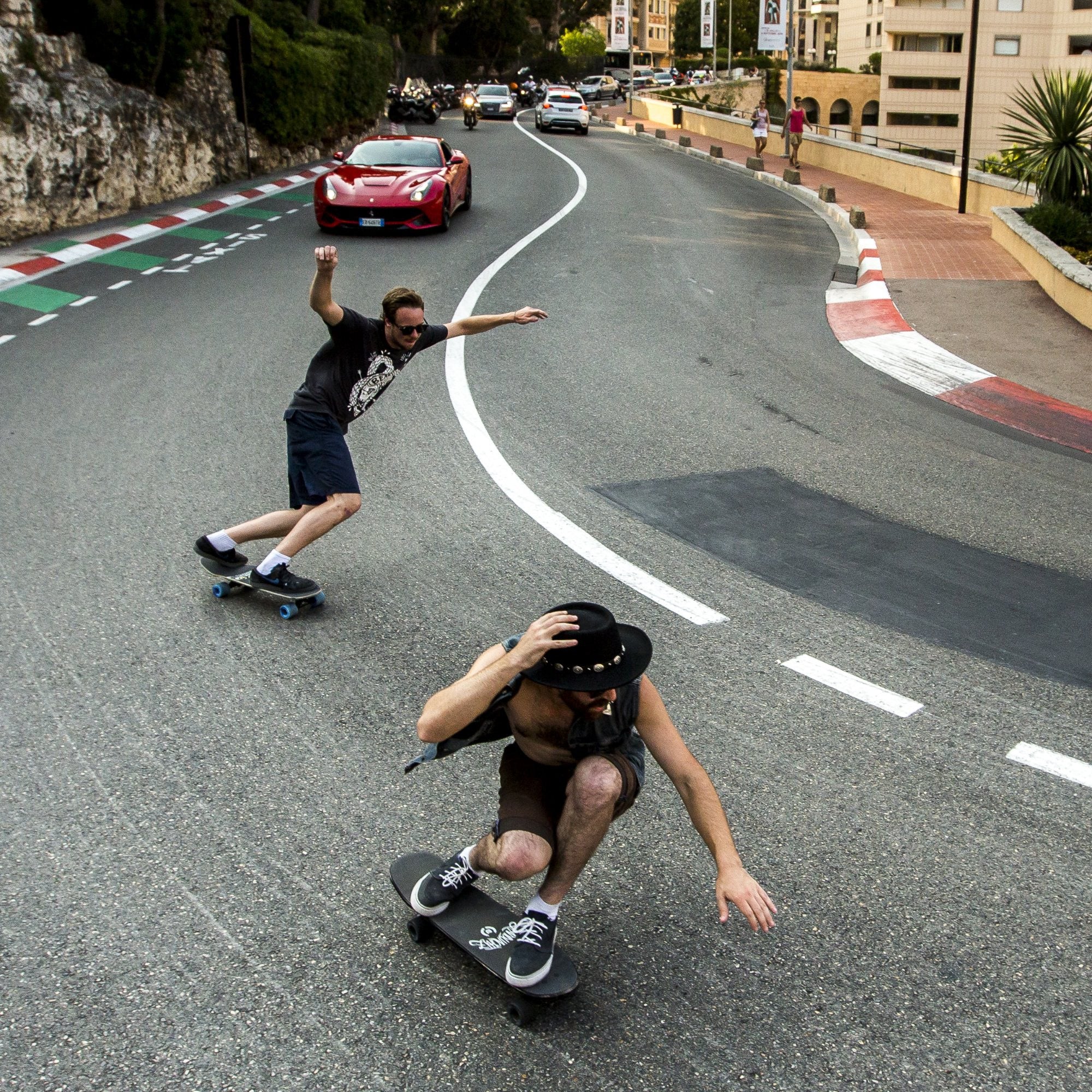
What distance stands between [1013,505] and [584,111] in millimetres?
43133

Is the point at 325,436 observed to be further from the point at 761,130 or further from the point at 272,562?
the point at 761,130

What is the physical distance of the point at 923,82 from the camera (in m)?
87.0

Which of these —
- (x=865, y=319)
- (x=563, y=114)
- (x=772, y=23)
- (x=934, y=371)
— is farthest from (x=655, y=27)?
(x=934, y=371)

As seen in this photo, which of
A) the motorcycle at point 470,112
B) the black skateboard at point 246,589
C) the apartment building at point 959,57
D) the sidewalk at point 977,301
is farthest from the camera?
the apartment building at point 959,57

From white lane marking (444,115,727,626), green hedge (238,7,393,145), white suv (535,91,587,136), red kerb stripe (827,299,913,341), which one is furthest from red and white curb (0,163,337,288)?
white suv (535,91,587,136)

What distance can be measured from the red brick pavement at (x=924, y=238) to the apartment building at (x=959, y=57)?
5943cm

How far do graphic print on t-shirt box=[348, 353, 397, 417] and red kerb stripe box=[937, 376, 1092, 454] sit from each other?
19.0 ft

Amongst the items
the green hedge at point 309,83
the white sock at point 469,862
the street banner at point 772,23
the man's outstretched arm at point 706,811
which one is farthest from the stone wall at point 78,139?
the street banner at point 772,23

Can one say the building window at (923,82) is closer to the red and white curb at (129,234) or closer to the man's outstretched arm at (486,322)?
the red and white curb at (129,234)

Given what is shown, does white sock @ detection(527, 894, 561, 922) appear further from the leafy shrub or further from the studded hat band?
the leafy shrub

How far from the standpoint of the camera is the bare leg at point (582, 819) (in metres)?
3.53

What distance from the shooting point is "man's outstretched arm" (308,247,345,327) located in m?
5.88

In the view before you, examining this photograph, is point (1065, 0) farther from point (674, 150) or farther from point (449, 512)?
point (449, 512)

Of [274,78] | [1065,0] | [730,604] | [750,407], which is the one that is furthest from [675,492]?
Answer: [1065,0]
